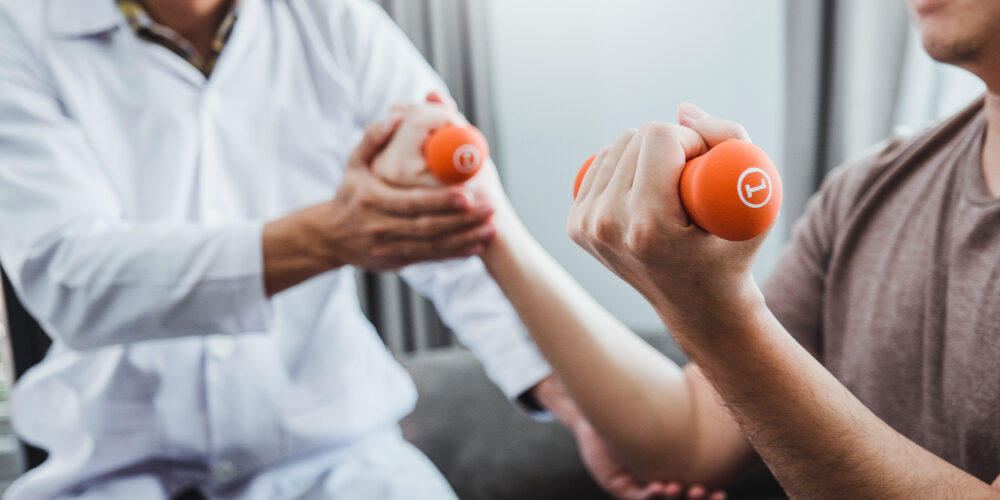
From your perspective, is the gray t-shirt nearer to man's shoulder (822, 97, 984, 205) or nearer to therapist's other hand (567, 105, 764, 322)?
man's shoulder (822, 97, 984, 205)

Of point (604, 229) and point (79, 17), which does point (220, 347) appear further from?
point (604, 229)

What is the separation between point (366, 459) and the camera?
877mm

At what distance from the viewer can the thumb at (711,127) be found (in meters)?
0.41

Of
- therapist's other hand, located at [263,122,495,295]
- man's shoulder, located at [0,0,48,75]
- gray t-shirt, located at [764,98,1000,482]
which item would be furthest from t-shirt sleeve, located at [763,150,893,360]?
man's shoulder, located at [0,0,48,75]

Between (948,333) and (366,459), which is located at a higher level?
(948,333)

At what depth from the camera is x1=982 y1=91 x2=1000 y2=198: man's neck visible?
26.3 inches

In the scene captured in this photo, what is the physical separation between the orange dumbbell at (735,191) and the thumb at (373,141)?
438mm

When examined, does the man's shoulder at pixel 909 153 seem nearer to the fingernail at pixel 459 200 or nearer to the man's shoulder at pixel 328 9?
the fingernail at pixel 459 200

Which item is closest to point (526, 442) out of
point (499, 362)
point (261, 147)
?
point (499, 362)

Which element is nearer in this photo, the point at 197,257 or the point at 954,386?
the point at 954,386

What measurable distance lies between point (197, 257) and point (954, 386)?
0.77 metres

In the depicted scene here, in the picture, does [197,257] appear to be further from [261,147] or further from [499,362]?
[499,362]

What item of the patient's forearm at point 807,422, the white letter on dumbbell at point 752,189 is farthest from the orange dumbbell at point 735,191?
the patient's forearm at point 807,422

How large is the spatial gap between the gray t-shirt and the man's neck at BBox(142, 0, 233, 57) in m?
0.81
